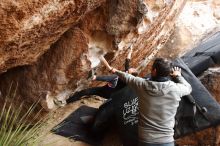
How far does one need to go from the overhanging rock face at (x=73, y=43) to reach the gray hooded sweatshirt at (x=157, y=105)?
32.9 inches

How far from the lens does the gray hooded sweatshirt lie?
4262 mm

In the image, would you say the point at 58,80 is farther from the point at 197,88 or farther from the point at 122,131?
the point at 197,88

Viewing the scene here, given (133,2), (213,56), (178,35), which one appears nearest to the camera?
(133,2)

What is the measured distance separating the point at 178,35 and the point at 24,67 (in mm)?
4098

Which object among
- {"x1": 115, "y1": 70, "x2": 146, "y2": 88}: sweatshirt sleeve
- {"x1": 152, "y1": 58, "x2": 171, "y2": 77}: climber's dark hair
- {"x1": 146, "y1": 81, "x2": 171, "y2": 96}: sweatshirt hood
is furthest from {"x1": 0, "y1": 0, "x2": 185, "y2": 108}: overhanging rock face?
{"x1": 146, "y1": 81, "x2": 171, "y2": 96}: sweatshirt hood

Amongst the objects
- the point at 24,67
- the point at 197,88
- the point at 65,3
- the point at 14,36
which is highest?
the point at 65,3

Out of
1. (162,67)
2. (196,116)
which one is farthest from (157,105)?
(196,116)

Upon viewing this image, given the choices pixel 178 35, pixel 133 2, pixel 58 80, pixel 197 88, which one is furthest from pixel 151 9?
pixel 178 35

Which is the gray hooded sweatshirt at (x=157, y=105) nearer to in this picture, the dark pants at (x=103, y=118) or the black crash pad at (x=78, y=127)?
the dark pants at (x=103, y=118)

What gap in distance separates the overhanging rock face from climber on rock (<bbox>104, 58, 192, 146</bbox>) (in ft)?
2.74

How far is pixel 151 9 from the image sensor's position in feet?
17.9

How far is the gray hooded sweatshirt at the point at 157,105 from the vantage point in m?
4.26

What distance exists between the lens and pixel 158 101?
4309 mm

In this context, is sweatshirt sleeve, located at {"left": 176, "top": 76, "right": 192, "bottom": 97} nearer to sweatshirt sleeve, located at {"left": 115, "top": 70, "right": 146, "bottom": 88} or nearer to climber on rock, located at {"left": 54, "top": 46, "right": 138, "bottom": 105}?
sweatshirt sleeve, located at {"left": 115, "top": 70, "right": 146, "bottom": 88}
